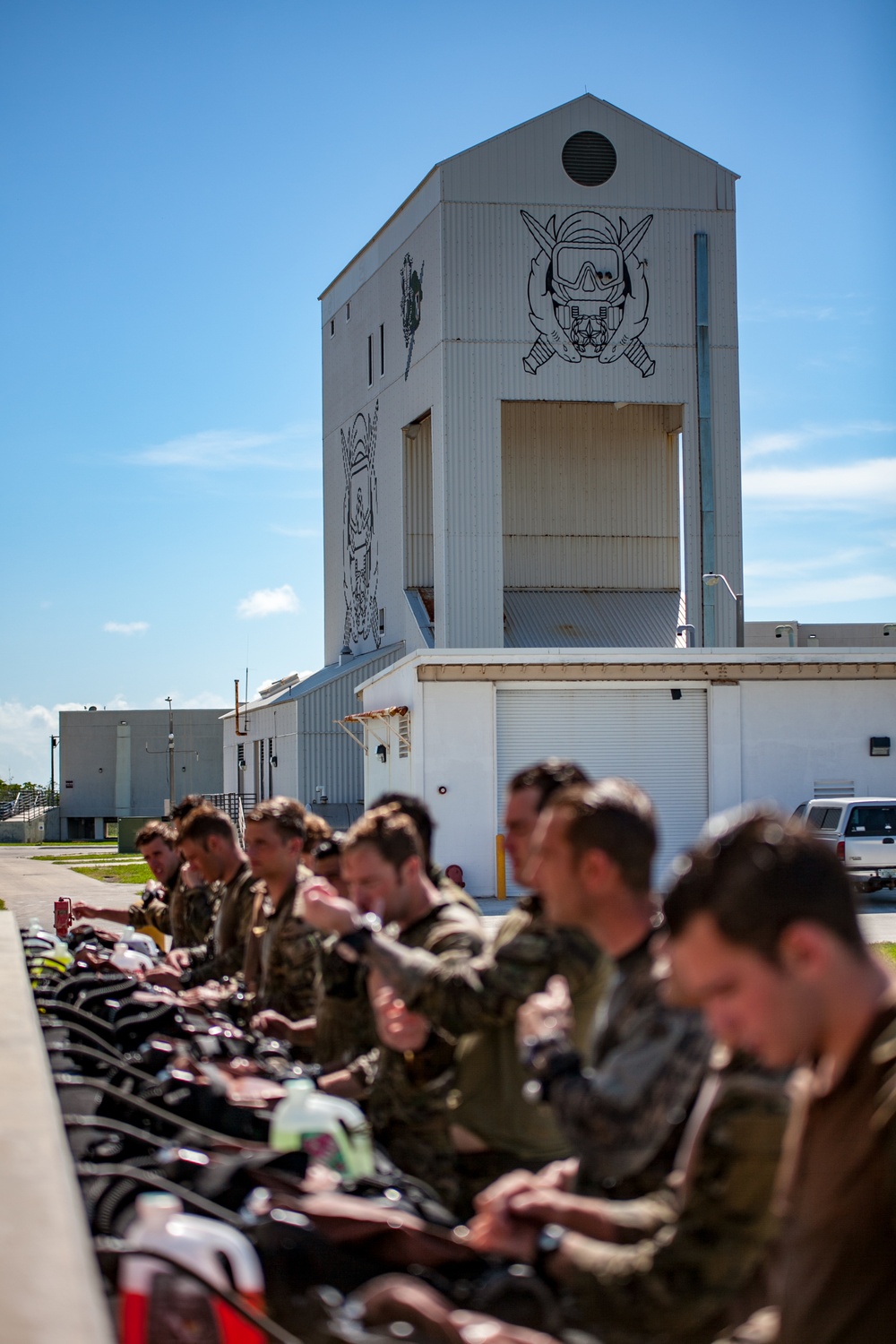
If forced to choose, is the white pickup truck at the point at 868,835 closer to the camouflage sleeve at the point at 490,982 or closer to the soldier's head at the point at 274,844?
the soldier's head at the point at 274,844

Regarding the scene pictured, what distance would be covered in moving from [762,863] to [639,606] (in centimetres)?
3887

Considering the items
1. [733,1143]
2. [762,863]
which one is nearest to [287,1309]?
[733,1143]

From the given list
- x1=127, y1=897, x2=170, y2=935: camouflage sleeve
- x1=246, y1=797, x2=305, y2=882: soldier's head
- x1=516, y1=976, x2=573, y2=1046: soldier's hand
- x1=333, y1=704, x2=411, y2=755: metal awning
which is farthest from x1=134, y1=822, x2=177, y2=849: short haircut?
x1=333, y1=704, x2=411, y2=755: metal awning

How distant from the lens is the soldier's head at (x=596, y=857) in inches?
125

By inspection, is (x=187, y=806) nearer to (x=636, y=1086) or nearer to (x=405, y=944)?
(x=405, y=944)

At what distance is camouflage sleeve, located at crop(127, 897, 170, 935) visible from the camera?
10.6 meters

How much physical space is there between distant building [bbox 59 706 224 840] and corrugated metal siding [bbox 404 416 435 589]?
57.6 m

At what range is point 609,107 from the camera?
1430 inches

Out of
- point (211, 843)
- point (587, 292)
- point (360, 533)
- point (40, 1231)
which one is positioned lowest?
point (40, 1231)

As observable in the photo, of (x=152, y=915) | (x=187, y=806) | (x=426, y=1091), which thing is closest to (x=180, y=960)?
(x=187, y=806)

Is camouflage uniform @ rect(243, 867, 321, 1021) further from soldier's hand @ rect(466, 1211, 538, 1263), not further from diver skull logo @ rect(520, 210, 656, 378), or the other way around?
diver skull logo @ rect(520, 210, 656, 378)

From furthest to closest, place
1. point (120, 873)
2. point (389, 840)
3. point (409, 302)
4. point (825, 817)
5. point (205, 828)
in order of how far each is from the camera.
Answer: point (409, 302), point (120, 873), point (825, 817), point (205, 828), point (389, 840)

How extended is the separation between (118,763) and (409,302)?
64100 millimetres

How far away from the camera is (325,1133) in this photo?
4.24 metres
